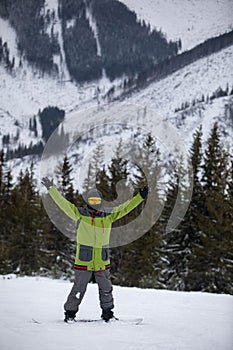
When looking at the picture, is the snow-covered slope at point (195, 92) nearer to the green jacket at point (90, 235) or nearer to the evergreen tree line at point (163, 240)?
the evergreen tree line at point (163, 240)

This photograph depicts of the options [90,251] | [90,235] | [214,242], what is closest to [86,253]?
[90,251]

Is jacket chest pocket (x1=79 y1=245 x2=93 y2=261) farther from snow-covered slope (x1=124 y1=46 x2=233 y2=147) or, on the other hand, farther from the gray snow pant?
snow-covered slope (x1=124 y1=46 x2=233 y2=147)

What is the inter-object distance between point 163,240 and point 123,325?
728 inches

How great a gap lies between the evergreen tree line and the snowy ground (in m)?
10.4

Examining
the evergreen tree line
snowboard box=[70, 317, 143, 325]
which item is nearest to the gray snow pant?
snowboard box=[70, 317, 143, 325]

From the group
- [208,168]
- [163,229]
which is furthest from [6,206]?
[208,168]

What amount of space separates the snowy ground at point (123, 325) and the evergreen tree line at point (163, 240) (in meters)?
10.4

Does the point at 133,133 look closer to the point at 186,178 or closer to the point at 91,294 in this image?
the point at 186,178

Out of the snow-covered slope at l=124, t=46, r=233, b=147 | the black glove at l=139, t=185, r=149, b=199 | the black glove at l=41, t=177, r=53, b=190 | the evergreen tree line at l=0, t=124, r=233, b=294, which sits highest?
the snow-covered slope at l=124, t=46, r=233, b=147

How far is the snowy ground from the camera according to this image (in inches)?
182

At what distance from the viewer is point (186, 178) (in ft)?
81.9

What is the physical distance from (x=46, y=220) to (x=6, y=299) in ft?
69.8

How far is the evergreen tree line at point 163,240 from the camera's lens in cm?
2158

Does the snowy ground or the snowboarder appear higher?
the snowboarder
